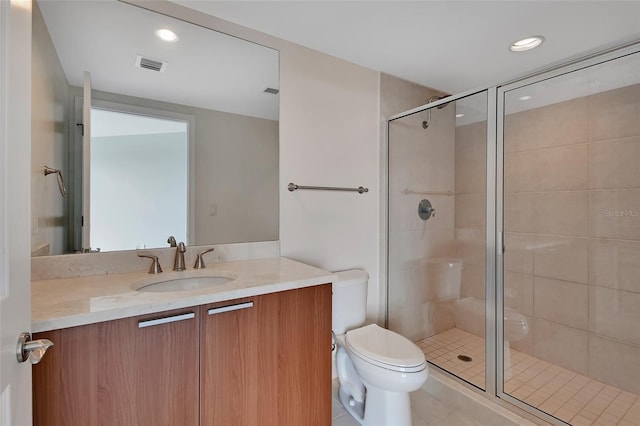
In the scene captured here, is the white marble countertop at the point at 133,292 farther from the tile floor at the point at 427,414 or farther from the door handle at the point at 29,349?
the tile floor at the point at 427,414

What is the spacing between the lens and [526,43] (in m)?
1.84

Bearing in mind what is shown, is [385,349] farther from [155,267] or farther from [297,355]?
[155,267]

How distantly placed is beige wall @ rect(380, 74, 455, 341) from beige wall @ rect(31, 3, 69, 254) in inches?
74.9

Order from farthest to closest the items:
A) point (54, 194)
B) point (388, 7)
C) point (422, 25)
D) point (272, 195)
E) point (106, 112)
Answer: point (272, 195)
point (422, 25)
point (388, 7)
point (106, 112)
point (54, 194)

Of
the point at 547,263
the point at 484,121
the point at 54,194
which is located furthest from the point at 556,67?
the point at 54,194

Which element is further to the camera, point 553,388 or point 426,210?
point 426,210

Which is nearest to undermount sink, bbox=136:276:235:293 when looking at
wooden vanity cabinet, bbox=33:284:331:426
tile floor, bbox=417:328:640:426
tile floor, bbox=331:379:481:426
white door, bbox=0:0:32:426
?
wooden vanity cabinet, bbox=33:284:331:426

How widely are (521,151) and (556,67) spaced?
→ 2.17 ft

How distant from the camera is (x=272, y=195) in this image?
1815mm

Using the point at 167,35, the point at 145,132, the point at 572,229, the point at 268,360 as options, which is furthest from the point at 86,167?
the point at 572,229

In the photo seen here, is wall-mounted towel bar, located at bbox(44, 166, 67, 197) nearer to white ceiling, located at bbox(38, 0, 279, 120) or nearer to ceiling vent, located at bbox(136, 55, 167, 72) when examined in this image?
white ceiling, located at bbox(38, 0, 279, 120)

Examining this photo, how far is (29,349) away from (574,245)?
2704mm

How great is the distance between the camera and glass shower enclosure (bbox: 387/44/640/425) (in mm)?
1822

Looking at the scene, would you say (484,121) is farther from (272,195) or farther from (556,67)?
(272,195)
